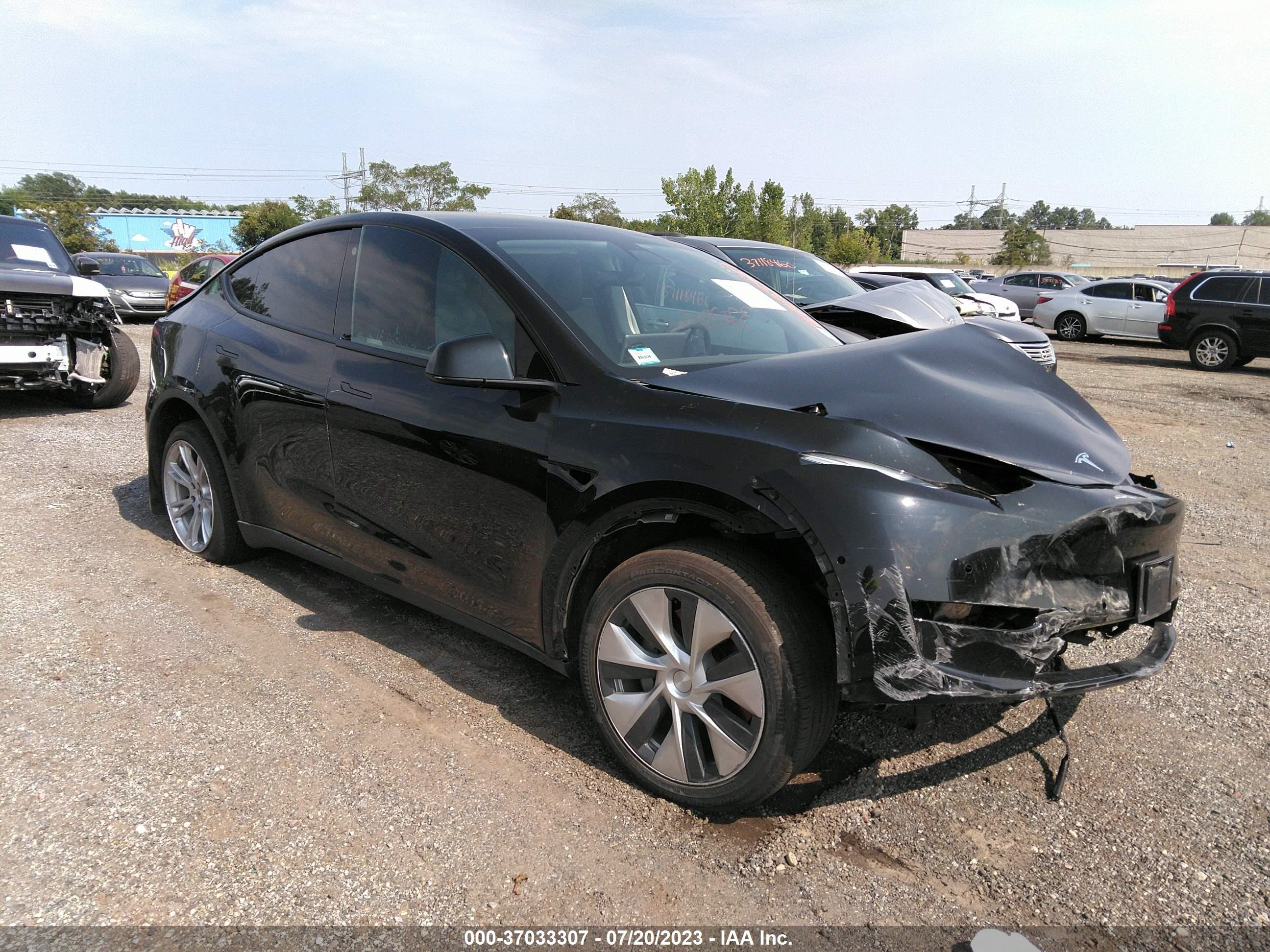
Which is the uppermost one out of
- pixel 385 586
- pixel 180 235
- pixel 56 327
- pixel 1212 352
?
pixel 180 235

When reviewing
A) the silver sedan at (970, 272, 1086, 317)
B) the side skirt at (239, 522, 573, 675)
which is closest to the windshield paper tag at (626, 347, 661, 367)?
the side skirt at (239, 522, 573, 675)

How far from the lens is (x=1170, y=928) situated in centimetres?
215

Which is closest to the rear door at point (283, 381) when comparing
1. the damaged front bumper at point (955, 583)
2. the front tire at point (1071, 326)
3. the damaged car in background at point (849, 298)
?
the damaged front bumper at point (955, 583)

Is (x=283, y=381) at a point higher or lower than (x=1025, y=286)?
lower

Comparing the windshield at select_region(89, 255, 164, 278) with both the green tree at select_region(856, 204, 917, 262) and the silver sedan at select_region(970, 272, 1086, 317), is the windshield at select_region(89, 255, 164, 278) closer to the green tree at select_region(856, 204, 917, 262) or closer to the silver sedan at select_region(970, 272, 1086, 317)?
the silver sedan at select_region(970, 272, 1086, 317)

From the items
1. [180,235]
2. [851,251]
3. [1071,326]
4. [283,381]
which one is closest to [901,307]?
[283,381]

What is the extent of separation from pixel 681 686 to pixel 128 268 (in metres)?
22.4

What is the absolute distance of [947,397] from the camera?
2.75m

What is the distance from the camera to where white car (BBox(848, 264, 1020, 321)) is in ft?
46.7

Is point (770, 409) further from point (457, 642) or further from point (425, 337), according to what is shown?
point (457, 642)

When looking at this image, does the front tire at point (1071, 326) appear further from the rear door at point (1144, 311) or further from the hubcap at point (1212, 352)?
the hubcap at point (1212, 352)

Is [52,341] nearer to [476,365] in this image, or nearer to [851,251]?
[476,365]

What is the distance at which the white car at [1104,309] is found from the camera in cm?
1911

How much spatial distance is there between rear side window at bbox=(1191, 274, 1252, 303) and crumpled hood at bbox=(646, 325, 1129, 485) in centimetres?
1469
